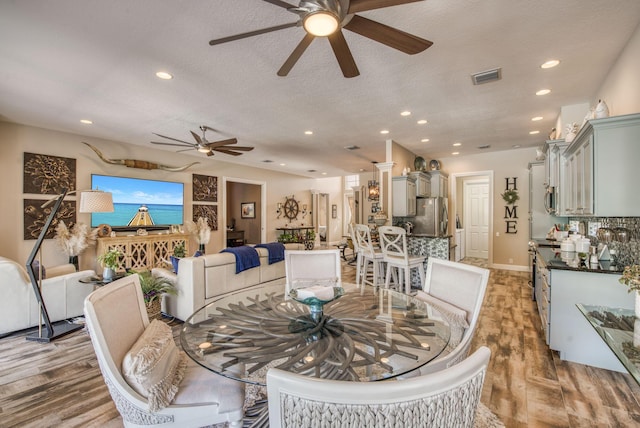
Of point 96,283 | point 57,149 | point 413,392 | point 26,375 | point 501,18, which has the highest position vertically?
point 501,18

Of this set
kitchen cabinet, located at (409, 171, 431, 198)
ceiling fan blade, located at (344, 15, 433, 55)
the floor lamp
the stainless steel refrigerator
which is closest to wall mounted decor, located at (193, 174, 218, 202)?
the floor lamp

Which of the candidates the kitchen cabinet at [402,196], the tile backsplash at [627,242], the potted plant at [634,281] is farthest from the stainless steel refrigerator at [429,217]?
the potted plant at [634,281]

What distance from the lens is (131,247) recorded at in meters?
5.41

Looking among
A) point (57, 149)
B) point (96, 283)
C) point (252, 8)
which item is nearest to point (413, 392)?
point (252, 8)

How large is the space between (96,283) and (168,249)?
263 centimetres

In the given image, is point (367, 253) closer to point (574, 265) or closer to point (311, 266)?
point (311, 266)

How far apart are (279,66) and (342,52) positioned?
1.16 meters

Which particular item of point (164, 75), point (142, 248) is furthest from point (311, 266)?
point (142, 248)

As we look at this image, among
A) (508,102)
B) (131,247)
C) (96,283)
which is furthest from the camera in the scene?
(131,247)

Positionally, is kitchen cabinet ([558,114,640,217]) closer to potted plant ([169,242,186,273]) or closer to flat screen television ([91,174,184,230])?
potted plant ([169,242,186,273])

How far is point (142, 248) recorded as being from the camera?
18.2 feet

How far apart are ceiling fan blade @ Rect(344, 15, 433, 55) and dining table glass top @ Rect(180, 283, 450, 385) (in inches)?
66.4

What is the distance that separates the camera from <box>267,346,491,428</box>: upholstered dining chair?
25.0 inches

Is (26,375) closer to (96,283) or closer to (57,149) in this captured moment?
(96,283)
